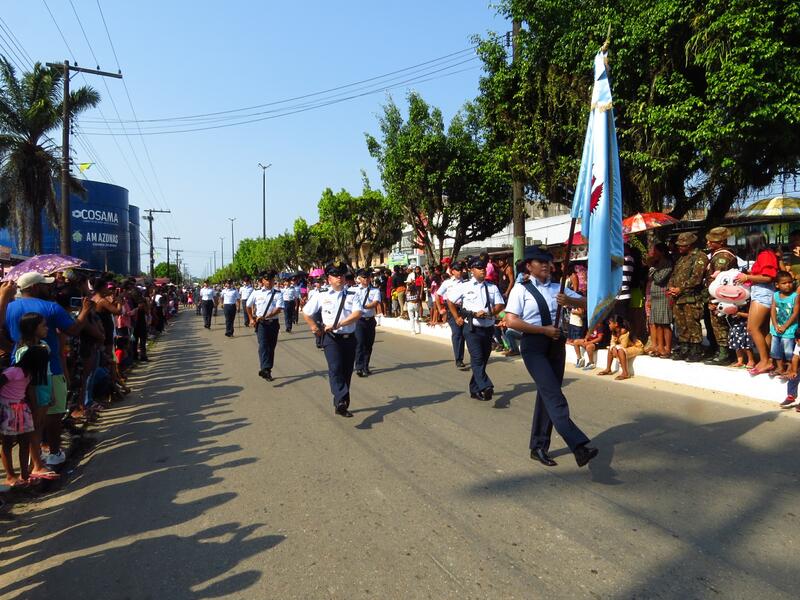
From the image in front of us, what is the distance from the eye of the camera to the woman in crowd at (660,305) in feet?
30.4

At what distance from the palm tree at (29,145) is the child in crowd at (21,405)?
20.8 m

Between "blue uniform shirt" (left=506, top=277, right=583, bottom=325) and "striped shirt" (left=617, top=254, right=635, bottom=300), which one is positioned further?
"striped shirt" (left=617, top=254, right=635, bottom=300)

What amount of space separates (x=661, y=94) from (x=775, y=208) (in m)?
4.85

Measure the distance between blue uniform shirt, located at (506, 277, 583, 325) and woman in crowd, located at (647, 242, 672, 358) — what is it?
4757mm

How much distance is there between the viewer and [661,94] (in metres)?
10.6

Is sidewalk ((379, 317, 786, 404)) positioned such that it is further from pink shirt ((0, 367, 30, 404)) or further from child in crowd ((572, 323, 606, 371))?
pink shirt ((0, 367, 30, 404))

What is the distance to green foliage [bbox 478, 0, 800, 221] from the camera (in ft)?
29.4

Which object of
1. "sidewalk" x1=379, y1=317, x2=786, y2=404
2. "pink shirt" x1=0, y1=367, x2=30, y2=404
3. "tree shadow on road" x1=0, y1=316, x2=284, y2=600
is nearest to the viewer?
"tree shadow on road" x1=0, y1=316, x2=284, y2=600

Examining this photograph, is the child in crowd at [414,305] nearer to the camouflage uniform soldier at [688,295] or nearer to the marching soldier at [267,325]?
the marching soldier at [267,325]

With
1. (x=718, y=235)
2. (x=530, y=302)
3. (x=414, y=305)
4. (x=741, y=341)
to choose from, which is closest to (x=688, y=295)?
(x=718, y=235)

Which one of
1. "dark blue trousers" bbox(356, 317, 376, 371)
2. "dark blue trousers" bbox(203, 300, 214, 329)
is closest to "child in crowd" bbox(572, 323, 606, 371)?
"dark blue trousers" bbox(356, 317, 376, 371)

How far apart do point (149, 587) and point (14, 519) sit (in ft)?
6.80

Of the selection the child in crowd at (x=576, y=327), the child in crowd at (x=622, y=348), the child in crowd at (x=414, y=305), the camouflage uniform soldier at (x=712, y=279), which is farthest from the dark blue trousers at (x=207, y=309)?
the camouflage uniform soldier at (x=712, y=279)

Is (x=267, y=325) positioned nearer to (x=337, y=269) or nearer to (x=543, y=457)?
(x=337, y=269)
